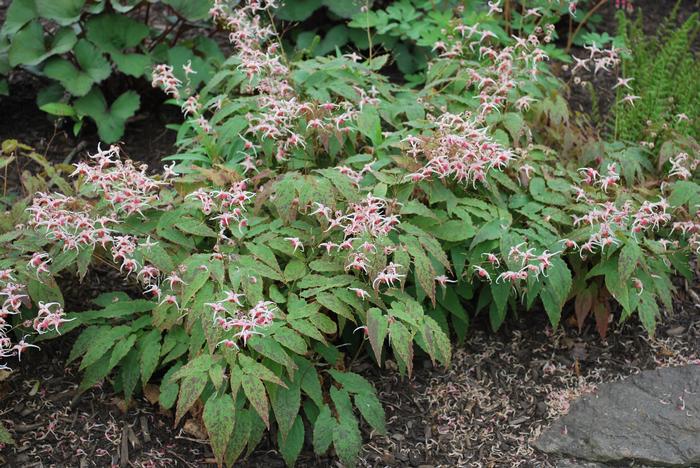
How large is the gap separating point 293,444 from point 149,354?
0.56 metres

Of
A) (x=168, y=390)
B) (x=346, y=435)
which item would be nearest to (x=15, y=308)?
(x=168, y=390)

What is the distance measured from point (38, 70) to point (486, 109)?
2382mm

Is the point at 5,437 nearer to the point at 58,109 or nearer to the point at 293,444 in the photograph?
the point at 293,444

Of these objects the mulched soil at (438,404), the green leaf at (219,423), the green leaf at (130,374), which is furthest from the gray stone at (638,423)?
the green leaf at (130,374)

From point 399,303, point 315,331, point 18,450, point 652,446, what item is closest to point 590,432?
point 652,446

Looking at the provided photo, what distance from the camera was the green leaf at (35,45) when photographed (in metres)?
4.21

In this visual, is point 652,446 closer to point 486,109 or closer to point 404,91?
point 486,109

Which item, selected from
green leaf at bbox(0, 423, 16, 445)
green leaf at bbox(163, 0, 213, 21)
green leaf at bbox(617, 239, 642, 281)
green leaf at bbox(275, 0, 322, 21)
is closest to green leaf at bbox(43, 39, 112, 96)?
green leaf at bbox(163, 0, 213, 21)

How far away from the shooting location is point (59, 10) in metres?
4.26

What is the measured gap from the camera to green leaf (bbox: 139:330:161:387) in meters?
2.81

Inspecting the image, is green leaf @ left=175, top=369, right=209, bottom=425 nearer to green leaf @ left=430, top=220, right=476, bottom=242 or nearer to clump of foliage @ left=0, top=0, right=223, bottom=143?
green leaf @ left=430, top=220, right=476, bottom=242

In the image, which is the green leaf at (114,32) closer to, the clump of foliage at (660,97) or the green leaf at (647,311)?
the clump of foliage at (660,97)

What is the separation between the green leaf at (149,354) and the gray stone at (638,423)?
4.59 feet

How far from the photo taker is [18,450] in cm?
291
